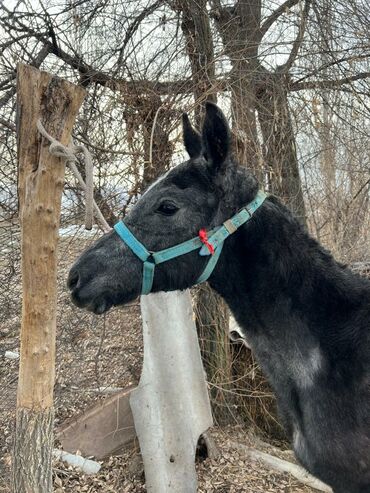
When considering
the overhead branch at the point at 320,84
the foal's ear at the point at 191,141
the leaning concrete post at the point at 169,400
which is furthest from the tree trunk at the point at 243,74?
the foal's ear at the point at 191,141

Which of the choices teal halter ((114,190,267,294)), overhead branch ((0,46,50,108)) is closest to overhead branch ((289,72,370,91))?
overhead branch ((0,46,50,108))

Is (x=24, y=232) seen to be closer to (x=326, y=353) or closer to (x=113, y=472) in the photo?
(x=326, y=353)

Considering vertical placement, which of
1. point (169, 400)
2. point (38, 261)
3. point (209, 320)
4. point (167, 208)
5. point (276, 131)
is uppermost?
point (276, 131)

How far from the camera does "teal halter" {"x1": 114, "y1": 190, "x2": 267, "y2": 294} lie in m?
2.53

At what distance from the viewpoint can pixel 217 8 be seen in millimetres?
5320

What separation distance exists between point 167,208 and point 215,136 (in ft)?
1.47

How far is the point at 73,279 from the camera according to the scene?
2459 millimetres

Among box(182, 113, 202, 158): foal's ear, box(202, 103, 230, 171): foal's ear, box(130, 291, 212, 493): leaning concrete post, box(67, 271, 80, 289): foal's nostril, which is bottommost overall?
box(130, 291, 212, 493): leaning concrete post

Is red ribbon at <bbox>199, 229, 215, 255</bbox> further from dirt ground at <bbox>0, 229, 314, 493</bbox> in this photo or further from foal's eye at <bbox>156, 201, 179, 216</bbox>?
dirt ground at <bbox>0, 229, 314, 493</bbox>

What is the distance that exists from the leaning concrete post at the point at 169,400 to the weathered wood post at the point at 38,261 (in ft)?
4.62

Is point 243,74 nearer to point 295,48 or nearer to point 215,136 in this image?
point 295,48

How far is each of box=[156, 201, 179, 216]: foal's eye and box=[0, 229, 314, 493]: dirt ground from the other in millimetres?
2209

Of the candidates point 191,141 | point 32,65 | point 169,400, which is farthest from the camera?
point 32,65

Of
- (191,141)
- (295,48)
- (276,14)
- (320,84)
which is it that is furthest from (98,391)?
(276,14)
